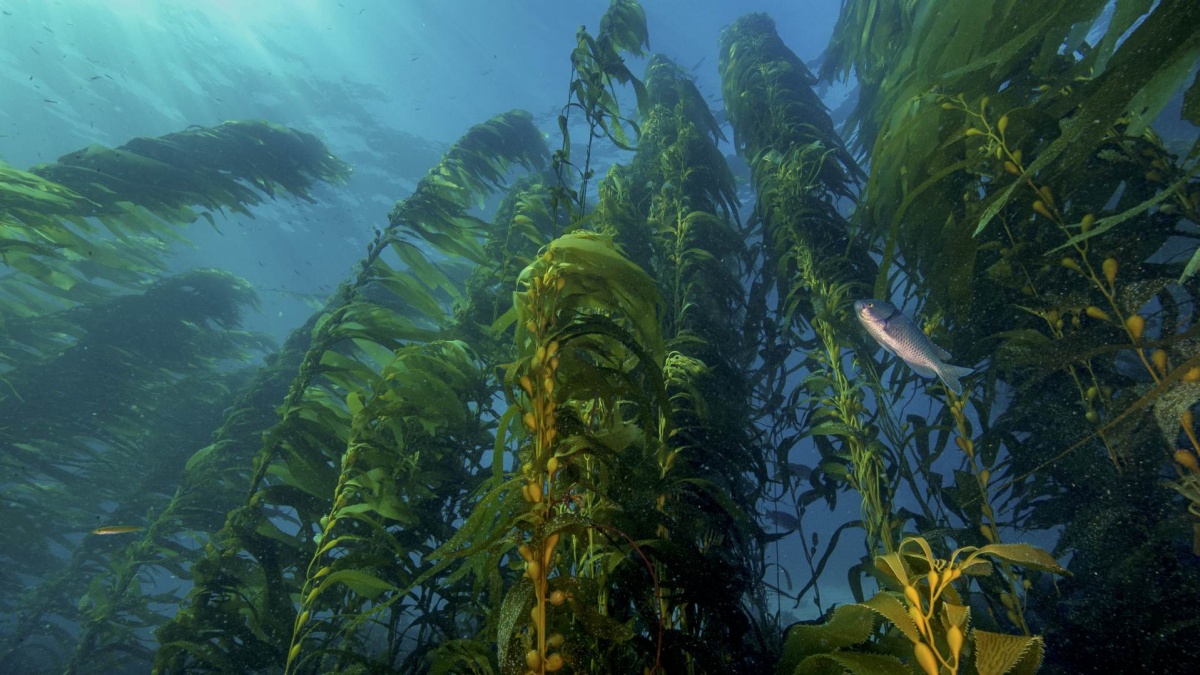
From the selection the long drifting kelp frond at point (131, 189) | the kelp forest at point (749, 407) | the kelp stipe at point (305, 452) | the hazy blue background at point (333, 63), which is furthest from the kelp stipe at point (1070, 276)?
the hazy blue background at point (333, 63)

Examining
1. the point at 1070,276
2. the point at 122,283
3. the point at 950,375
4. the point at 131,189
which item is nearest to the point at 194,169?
the point at 131,189

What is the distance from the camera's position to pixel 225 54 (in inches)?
790

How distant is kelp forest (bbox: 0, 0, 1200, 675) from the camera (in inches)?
49.4

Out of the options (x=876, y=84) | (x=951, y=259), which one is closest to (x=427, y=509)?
(x=951, y=259)

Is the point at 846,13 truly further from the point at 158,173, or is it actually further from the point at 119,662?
the point at 119,662

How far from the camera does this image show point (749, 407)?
3426 mm

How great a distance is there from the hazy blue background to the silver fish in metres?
17.1

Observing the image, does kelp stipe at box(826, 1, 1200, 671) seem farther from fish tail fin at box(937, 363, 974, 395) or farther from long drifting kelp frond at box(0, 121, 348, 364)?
long drifting kelp frond at box(0, 121, 348, 364)

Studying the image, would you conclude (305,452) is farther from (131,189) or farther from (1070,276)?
(131,189)

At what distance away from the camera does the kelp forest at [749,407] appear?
4.12 ft

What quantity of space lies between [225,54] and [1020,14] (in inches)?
1093

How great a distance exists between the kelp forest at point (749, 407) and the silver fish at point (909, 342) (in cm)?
21

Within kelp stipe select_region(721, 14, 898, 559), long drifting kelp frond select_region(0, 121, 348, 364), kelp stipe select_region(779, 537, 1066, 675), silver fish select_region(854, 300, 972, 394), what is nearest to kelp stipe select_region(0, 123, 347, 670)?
long drifting kelp frond select_region(0, 121, 348, 364)

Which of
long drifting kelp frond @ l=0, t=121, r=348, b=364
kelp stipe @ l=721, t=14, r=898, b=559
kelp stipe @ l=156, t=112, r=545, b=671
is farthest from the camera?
long drifting kelp frond @ l=0, t=121, r=348, b=364
